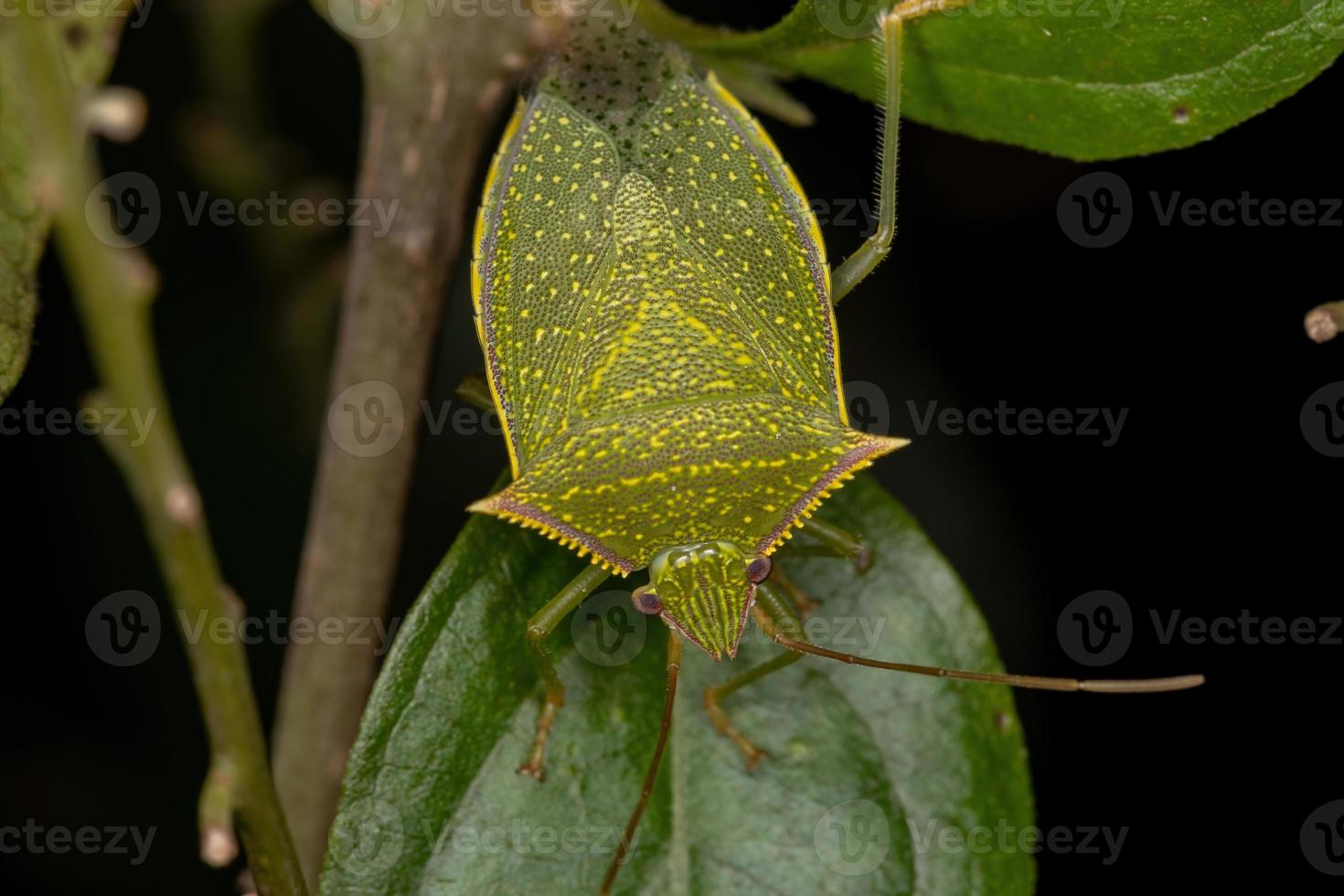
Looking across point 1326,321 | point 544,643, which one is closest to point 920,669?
point 544,643

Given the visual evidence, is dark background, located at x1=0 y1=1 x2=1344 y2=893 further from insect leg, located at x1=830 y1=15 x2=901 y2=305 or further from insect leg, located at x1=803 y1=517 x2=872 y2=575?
insect leg, located at x1=803 y1=517 x2=872 y2=575

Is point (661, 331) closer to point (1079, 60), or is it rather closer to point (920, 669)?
point (920, 669)

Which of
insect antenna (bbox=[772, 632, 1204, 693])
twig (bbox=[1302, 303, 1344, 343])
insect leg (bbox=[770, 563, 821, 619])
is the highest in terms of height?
twig (bbox=[1302, 303, 1344, 343])

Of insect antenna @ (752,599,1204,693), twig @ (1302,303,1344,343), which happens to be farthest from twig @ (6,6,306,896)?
twig @ (1302,303,1344,343)

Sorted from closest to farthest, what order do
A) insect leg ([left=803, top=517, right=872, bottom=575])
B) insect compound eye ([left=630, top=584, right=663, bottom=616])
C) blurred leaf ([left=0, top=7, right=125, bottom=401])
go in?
blurred leaf ([left=0, top=7, right=125, bottom=401])
insect compound eye ([left=630, top=584, right=663, bottom=616])
insect leg ([left=803, top=517, right=872, bottom=575])

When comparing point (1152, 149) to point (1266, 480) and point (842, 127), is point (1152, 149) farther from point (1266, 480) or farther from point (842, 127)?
point (1266, 480)
